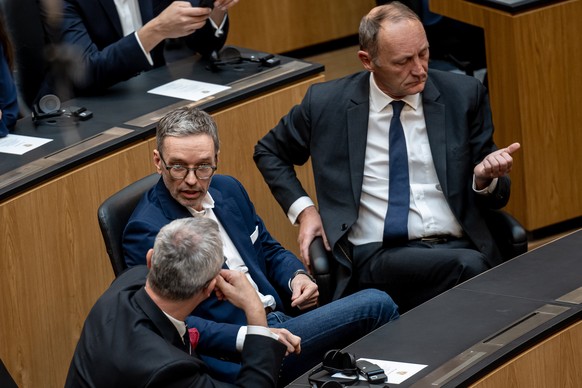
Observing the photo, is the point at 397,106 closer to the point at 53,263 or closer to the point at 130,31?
the point at 53,263

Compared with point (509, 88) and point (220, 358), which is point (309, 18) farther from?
point (220, 358)

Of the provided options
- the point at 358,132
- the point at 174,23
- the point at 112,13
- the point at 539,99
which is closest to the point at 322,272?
the point at 358,132

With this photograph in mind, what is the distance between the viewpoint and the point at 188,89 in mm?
4523

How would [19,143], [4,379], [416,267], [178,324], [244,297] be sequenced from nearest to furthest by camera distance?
[178,324]
[244,297]
[4,379]
[416,267]
[19,143]

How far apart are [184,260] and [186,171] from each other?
65cm

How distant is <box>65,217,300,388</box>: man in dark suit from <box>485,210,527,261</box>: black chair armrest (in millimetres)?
1064

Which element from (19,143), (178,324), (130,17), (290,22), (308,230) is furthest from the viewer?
(290,22)

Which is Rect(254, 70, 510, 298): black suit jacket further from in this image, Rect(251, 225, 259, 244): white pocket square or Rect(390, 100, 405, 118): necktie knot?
Rect(251, 225, 259, 244): white pocket square

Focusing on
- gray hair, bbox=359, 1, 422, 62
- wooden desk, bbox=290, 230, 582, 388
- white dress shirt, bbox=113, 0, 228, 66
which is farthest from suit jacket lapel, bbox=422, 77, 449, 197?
white dress shirt, bbox=113, 0, 228, 66

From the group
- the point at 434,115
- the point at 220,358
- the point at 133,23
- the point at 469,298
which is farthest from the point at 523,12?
the point at 220,358

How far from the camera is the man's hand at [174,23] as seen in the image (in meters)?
4.49

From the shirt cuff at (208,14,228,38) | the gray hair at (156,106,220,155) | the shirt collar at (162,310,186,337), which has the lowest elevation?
the shirt collar at (162,310,186,337)

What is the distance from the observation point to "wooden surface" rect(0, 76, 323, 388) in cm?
372

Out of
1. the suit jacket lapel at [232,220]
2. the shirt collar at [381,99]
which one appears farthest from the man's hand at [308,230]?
the shirt collar at [381,99]
